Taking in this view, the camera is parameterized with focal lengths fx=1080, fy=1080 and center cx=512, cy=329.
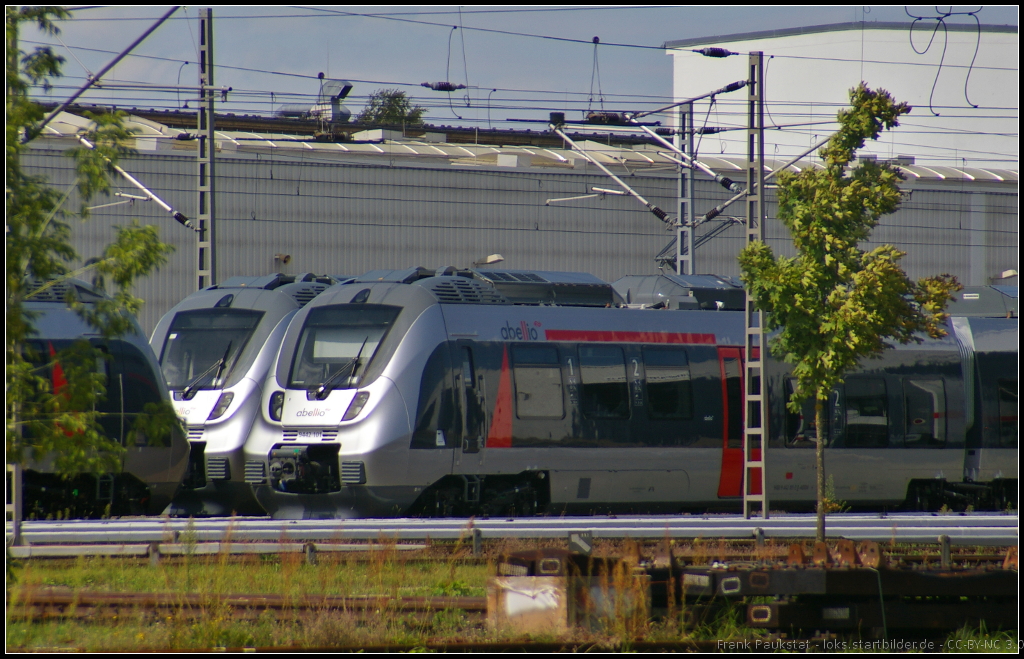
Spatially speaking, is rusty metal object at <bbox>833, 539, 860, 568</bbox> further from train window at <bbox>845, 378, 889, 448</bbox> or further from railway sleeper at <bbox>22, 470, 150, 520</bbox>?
railway sleeper at <bbox>22, 470, 150, 520</bbox>

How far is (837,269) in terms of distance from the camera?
12.4 m

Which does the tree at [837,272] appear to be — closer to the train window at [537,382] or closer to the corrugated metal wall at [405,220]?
the train window at [537,382]

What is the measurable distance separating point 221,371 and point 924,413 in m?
10.7

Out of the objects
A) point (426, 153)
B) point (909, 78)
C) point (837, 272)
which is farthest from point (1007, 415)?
point (909, 78)

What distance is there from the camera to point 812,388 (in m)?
12.5

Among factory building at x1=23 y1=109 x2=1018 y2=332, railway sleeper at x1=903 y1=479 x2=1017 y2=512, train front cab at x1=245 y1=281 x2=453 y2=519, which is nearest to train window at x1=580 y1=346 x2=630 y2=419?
train front cab at x1=245 y1=281 x2=453 y2=519

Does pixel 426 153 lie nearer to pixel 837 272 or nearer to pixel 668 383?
pixel 668 383

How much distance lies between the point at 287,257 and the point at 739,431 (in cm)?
2059

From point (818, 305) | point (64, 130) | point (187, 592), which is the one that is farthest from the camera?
point (64, 130)

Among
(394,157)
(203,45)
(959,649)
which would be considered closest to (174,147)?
(394,157)

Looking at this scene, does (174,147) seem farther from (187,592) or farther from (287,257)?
(187,592)

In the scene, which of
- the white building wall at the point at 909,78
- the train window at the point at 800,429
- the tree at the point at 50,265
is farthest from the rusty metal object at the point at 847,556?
the white building wall at the point at 909,78

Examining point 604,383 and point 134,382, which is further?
point 604,383

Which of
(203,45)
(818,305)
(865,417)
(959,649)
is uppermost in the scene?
(203,45)
